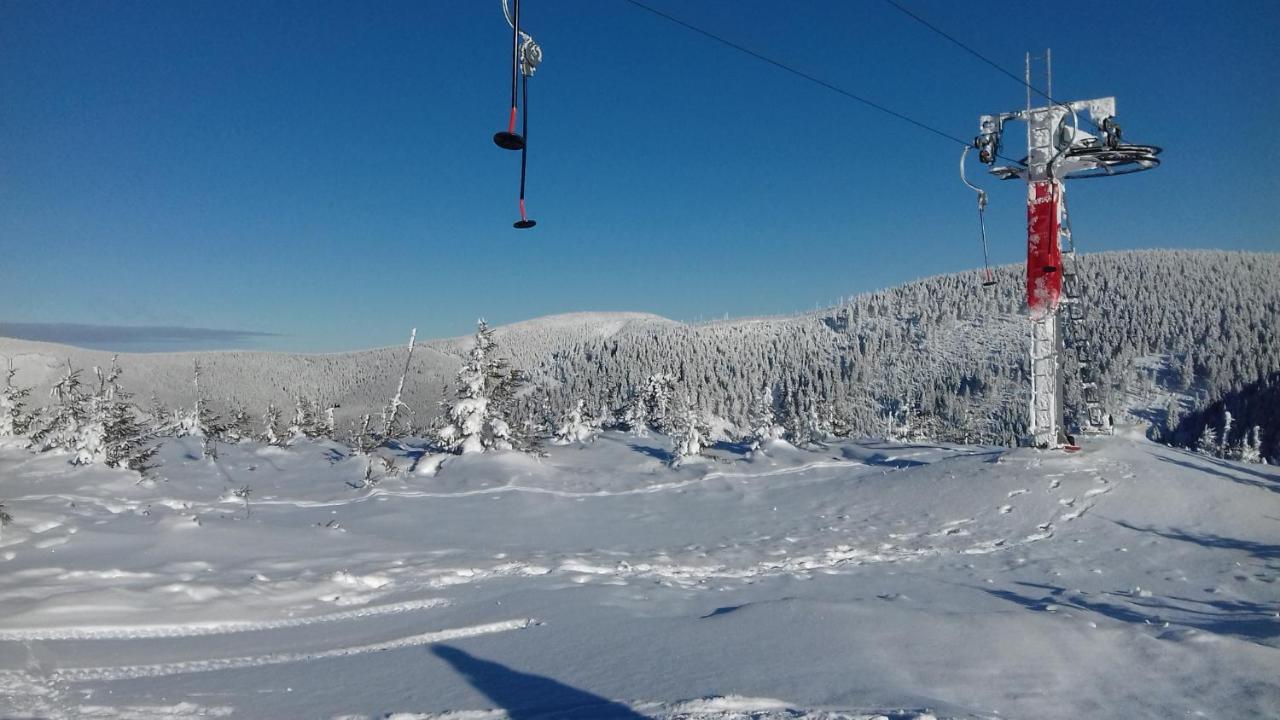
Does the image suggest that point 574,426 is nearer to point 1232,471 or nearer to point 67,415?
point 67,415

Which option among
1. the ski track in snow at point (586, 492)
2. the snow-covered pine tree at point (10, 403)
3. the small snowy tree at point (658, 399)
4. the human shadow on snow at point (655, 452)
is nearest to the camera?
the ski track in snow at point (586, 492)

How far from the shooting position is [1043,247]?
20.7m

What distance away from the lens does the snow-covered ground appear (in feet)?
18.5

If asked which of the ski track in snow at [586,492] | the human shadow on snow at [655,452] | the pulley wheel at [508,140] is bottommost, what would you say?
the ski track in snow at [586,492]

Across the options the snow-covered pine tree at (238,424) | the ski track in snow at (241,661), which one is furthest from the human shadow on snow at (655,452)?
the snow-covered pine tree at (238,424)

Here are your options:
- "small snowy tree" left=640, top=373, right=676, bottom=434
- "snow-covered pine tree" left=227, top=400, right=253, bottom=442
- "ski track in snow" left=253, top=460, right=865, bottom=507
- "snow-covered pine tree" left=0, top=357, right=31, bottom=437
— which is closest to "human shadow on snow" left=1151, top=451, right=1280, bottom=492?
"ski track in snow" left=253, top=460, right=865, bottom=507

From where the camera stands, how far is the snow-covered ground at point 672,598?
5.65 m

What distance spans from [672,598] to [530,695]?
4.73m

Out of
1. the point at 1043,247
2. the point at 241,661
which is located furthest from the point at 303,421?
the point at 241,661

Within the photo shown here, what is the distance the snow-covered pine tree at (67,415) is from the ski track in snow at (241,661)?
2418cm

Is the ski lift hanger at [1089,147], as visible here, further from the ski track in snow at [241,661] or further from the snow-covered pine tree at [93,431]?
the snow-covered pine tree at [93,431]

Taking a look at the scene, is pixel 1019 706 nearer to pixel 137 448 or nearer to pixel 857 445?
→ pixel 857 445

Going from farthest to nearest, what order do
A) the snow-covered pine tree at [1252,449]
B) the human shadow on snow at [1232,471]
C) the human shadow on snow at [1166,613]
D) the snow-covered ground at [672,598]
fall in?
the snow-covered pine tree at [1252,449] → the human shadow on snow at [1232,471] → the human shadow on snow at [1166,613] → the snow-covered ground at [672,598]

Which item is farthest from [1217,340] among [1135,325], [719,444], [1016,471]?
[1016,471]
